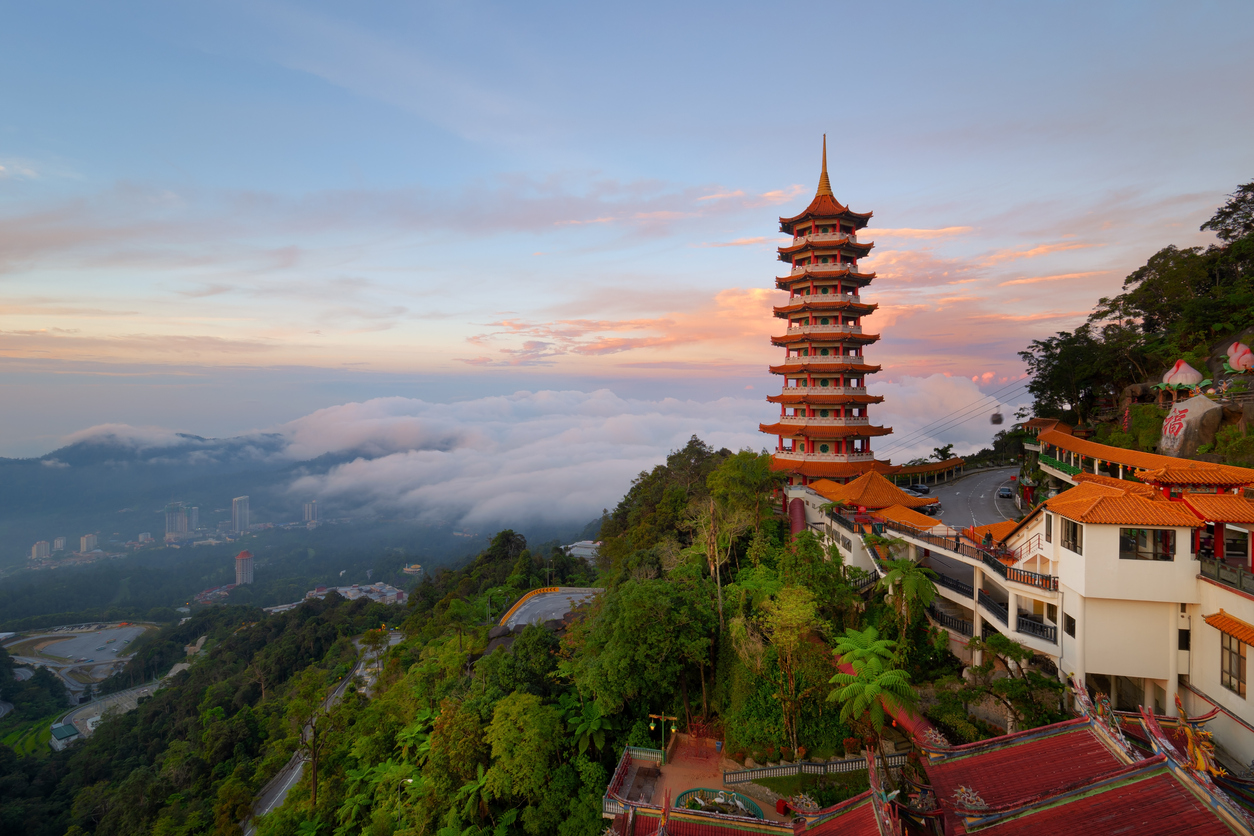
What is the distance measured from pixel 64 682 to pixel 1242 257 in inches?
5159

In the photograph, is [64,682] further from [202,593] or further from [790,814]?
[790,814]

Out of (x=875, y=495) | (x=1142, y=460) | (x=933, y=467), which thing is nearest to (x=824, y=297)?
(x=933, y=467)

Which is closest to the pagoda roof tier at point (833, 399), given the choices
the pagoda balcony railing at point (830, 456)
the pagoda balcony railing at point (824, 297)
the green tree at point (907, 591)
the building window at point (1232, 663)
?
the pagoda balcony railing at point (830, 456)

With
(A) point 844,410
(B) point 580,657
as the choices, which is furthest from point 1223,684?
(A) point 844,410

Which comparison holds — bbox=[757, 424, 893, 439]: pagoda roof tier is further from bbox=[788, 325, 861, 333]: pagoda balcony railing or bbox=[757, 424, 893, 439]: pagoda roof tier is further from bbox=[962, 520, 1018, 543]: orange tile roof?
bbox=[962, 520, 1018, 543]: orange tile roof

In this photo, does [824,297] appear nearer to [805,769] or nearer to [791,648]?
[791,648]

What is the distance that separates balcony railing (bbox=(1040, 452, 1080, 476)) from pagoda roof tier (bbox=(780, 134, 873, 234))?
58.2 ft

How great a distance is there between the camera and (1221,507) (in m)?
13.0

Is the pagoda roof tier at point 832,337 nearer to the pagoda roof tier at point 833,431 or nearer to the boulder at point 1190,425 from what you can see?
the pagoda roof tier at point 833,431

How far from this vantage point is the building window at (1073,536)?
1394 cm

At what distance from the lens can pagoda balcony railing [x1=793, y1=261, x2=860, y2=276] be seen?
3644 cm

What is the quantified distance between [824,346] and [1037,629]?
938 inches

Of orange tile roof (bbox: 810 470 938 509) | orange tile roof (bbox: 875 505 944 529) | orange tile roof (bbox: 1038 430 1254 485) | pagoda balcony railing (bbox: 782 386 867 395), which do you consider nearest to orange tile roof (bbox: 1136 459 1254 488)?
orange tile roof (bbox: 1038 430 1254 485)

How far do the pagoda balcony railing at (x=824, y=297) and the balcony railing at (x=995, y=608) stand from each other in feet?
74.6
